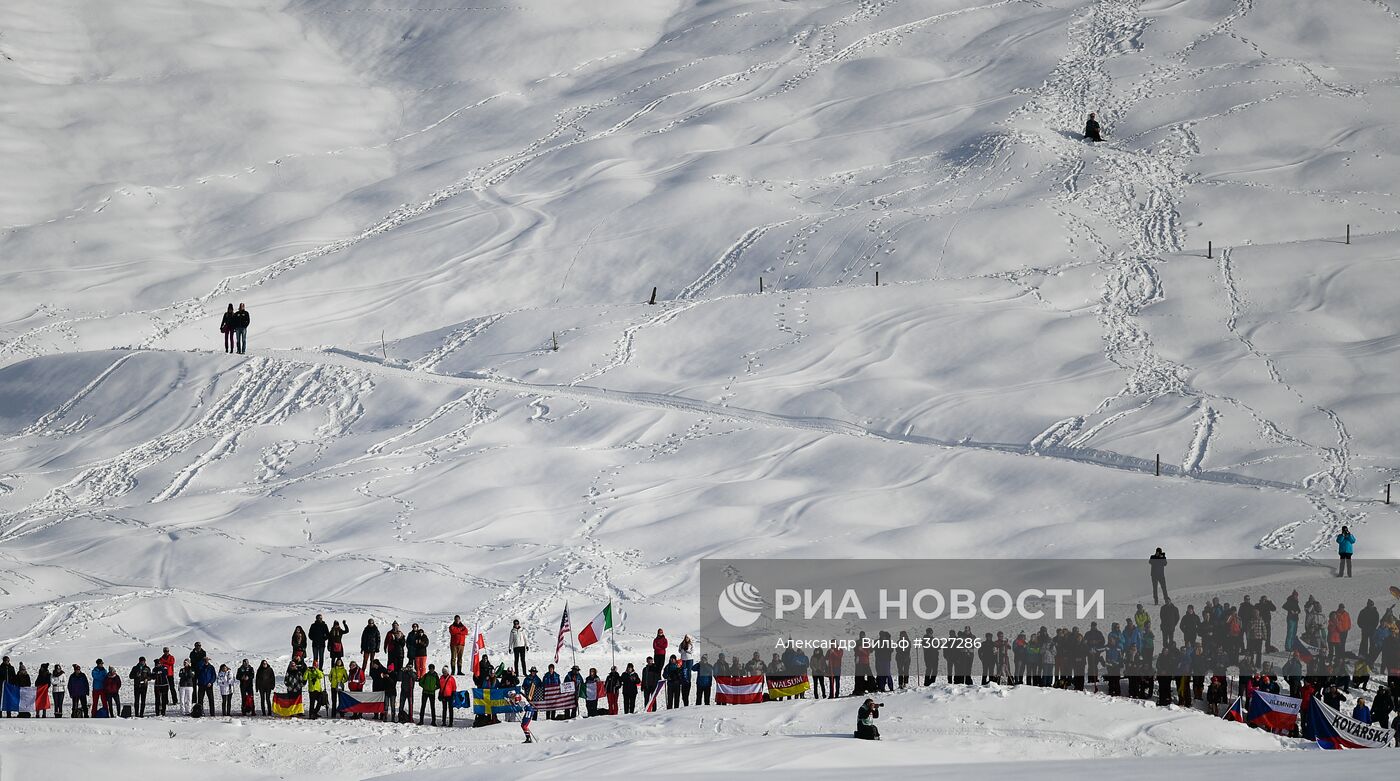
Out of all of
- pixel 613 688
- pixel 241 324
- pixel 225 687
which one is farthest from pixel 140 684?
pixel 241 324

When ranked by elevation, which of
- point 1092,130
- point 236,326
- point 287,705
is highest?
point 1092,130

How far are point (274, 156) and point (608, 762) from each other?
43.7 metres

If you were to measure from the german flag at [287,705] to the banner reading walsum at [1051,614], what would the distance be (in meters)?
6.18

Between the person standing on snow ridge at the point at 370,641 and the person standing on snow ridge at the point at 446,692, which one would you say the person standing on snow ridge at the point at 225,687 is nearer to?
the person standing on snow ridge at the point at 370,641

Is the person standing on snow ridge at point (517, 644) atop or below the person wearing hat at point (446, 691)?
atop

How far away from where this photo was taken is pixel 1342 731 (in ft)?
59.9

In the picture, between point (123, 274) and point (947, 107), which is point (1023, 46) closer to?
point (947, 107)

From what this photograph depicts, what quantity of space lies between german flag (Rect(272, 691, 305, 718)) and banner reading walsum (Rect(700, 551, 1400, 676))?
618 cm

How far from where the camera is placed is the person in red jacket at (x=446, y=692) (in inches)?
824

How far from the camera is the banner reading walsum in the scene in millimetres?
20609

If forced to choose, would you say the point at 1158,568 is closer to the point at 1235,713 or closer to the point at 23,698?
the point at 1235,713

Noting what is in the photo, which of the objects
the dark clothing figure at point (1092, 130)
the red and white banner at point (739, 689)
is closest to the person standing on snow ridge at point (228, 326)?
the red and white banner at point (739, 689)

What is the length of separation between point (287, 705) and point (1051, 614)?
38.8 feet

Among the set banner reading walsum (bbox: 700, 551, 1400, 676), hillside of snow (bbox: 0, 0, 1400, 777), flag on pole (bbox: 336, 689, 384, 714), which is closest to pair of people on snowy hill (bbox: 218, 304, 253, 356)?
hillside of snow (bbox: 0, 0, 1400, 777)
